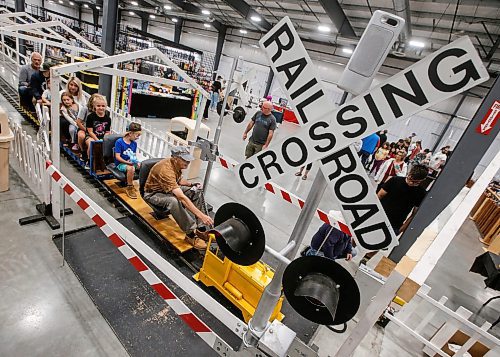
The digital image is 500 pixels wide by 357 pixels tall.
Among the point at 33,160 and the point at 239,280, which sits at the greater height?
the point at 33,160

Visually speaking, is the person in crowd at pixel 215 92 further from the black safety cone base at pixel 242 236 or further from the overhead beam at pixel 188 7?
the black safety cone base at pixel 242 236

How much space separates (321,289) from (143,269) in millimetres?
1272

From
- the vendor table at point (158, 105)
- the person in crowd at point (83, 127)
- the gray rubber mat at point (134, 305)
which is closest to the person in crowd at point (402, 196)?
the gray rubber mat at point (134, 305)

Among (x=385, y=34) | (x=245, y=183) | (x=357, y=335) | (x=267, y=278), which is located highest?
(x=385, y=34)

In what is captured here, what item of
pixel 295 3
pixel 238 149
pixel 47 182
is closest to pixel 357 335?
pixel 47 182

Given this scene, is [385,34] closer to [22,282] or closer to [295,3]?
[22,282]

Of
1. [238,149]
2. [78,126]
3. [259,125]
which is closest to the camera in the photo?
[78,126]

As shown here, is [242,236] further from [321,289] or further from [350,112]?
[350,112]

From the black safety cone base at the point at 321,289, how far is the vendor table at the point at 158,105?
10442 mm

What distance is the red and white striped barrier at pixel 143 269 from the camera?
150cm

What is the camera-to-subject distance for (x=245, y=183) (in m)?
1.21

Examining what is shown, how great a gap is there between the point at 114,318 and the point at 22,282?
3.40ft

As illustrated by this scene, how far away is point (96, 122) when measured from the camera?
463cm

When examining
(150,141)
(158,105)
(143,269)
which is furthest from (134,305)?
(158,105)
